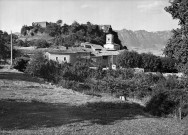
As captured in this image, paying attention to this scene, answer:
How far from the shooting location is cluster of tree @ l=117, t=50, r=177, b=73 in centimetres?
6262

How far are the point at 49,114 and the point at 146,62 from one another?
51.0 m

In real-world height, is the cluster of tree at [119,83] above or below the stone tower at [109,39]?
below

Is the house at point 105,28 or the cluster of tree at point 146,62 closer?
the cluster of tree at point 146,62

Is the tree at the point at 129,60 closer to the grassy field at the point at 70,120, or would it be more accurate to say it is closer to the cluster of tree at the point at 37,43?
the cluster of tree at the point at 37,43

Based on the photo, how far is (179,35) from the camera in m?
15.7

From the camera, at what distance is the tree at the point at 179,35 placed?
1496 centimetres

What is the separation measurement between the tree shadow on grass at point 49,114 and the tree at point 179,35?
393 cm

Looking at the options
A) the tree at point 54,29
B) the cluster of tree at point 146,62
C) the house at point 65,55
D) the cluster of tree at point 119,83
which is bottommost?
the cluster of tree at point 119,83

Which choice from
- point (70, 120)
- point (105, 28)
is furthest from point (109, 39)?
point (70, 120)

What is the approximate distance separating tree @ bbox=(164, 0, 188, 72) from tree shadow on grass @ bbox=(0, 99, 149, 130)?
393 cm

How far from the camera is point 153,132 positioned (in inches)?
443

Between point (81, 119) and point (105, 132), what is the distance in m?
2.35

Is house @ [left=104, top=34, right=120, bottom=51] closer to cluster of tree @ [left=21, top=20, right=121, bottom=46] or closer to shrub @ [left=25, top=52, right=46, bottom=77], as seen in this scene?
cluster of tree @ [left=21, top=20, right=121, bottom=46]

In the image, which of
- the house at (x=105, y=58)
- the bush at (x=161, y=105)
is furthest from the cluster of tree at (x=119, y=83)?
the house at (x=105, y=58)
